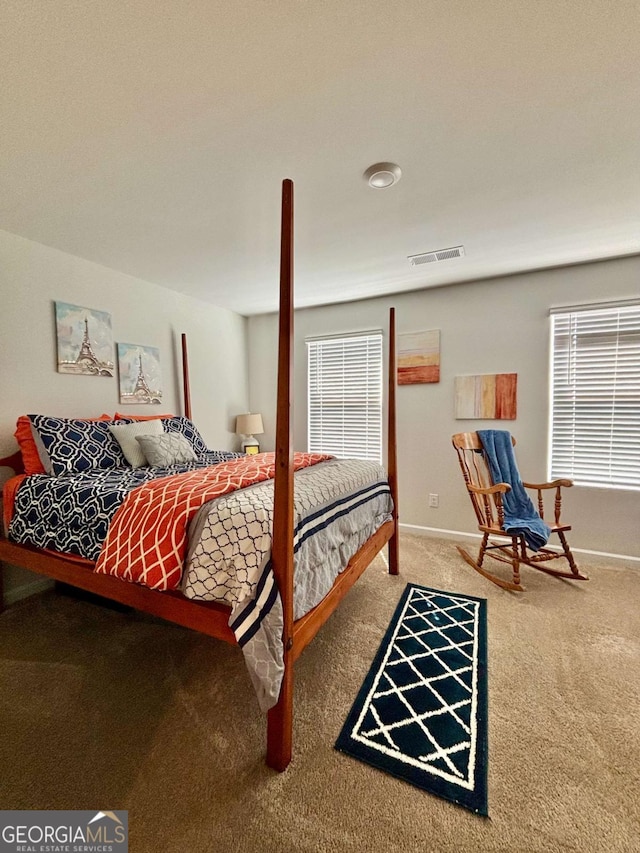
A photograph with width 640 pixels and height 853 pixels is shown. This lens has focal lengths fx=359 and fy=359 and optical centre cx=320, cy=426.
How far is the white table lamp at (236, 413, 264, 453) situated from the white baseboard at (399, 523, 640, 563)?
1.87 meters

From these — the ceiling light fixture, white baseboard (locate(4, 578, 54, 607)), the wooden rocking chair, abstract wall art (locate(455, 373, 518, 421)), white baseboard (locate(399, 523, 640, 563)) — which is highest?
the ceiling light fixture

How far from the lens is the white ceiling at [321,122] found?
109 cm

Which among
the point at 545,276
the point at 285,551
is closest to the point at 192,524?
the point at 285,551

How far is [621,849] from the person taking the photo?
102cm

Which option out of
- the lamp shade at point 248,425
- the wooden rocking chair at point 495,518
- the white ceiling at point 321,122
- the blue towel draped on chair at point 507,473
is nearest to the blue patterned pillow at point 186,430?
the lamp shade at point 248,425

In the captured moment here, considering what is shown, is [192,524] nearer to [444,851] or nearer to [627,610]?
[444,851]

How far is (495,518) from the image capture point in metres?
2.88

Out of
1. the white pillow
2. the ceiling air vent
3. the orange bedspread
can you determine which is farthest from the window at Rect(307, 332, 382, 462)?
the orange bedspread

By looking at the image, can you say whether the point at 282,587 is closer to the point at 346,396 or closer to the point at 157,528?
the point at 157,528

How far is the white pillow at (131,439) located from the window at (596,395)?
3308 mm

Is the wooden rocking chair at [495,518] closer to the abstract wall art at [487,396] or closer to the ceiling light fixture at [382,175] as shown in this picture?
the abstract wall art at [487,396]

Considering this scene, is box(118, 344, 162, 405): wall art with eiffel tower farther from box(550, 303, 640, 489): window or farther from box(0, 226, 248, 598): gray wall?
box(550, 303, 640, 489): window

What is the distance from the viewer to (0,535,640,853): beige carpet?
108cm

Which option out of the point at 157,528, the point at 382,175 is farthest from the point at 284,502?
the point at 382,175
